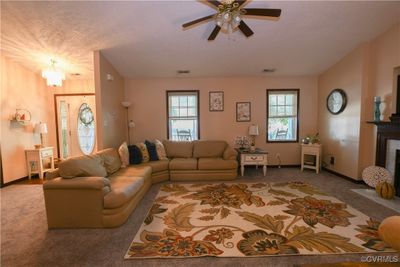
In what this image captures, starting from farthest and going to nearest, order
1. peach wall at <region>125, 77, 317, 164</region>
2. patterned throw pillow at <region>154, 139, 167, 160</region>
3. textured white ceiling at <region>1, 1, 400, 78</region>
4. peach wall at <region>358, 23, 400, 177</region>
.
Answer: peach wall at <region>125, 77, 317, 164</region> < patterned throw pillow at <region>154, 139, 167, 160</region> < peach wall at <region>358, 23, 400, 177</region> < textured white ceiling at <region>1, 1, 400, 78</region>

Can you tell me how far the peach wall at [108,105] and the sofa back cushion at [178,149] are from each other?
1232 mm

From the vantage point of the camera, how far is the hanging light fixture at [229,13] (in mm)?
2133

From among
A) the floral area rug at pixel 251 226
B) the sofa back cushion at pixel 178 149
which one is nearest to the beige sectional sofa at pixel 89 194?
the floral area rug at pixel 251 226

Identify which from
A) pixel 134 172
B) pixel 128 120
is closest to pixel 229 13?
pixel 134 172

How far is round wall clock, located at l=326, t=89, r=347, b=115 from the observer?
425cm

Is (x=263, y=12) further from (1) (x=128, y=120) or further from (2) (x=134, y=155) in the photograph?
(1) (x=128, y=120)

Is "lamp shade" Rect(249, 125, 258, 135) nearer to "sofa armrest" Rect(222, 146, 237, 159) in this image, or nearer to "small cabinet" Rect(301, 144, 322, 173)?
"sofa armrest" Rect(222, 146, 237, 159)

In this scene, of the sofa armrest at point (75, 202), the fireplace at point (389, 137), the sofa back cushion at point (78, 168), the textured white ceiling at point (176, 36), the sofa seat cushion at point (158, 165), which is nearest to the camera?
the sofa armrest at point (75, 202)

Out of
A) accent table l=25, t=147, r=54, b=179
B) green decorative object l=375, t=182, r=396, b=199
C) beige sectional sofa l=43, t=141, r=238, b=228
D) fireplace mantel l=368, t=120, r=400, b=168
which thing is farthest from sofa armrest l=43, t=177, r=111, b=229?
fireplace mantel l=368, t=120, r=400, b=168

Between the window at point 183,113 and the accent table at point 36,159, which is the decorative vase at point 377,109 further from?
the accent table at point 36,159

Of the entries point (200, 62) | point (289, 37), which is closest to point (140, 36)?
point (200, 62)

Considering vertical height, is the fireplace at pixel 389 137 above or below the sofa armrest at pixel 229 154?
above

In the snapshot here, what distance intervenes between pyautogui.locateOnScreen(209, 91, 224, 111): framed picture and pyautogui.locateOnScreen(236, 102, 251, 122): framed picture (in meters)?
0.45

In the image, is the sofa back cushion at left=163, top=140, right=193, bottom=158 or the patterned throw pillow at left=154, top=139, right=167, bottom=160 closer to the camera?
the patterned throw pillow at left=154, top=139, right=167, bottom=160
